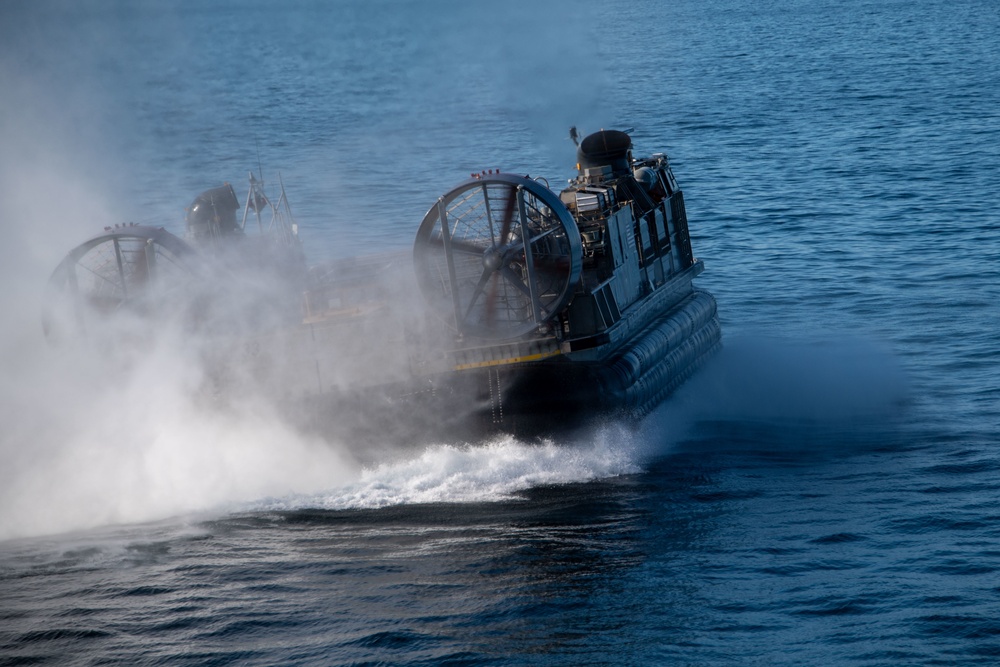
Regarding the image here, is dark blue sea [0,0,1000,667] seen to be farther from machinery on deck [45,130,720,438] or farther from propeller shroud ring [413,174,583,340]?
propeller shroud ring [413,174,583,340]

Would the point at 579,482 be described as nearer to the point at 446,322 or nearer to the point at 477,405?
the point at 477,405

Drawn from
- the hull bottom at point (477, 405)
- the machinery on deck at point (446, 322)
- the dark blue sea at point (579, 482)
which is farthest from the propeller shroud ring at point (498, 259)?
the dark blue sea at point (579, 482)

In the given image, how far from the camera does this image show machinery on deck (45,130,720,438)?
16.5 metres

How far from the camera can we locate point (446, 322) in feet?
55.2

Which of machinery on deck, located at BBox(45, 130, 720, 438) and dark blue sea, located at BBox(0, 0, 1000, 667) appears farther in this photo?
machinery on deck, located at BBox(45, 130, 720, 438)

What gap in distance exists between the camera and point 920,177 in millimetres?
35500

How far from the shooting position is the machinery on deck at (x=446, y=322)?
16500 millimetres

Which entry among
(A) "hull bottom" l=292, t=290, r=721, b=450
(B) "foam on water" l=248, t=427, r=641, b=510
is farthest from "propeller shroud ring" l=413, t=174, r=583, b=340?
(B) "foam on water" l=248, t=427, r=641, b=510

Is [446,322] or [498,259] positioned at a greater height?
[498,259]

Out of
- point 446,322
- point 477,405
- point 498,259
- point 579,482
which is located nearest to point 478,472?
point 477,405

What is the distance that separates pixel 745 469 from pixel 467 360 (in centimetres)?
399

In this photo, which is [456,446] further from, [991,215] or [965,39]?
[965,39]

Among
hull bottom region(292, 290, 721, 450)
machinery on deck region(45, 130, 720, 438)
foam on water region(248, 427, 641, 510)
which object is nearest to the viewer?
foam on water region(248, 427, 641, 510)

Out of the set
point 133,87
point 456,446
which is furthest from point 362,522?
point 133,87
